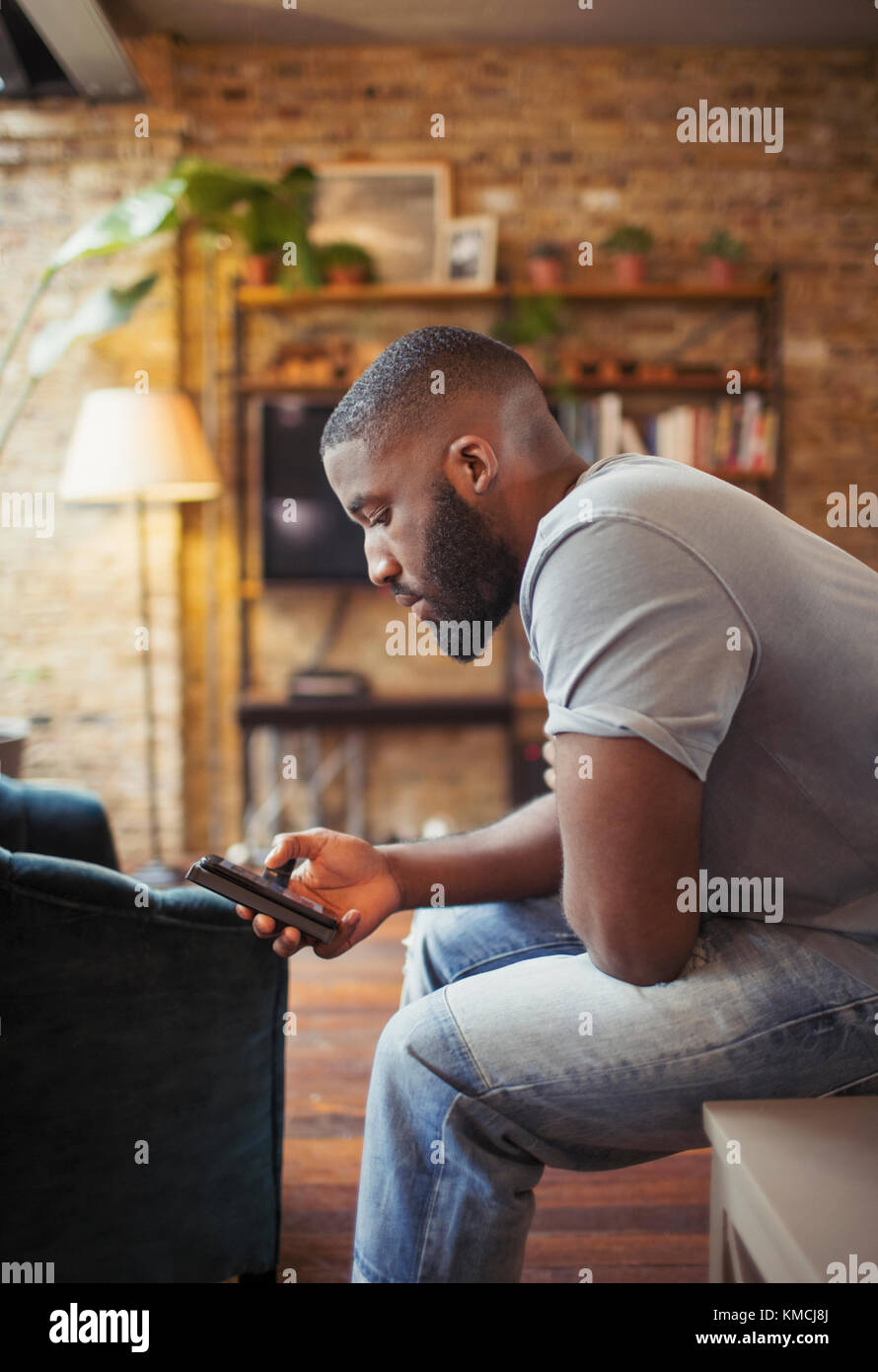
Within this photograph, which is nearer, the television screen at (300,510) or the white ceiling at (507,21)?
the white ceiling at (507,21)

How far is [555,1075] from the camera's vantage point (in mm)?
847

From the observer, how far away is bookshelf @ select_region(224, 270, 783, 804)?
378cm

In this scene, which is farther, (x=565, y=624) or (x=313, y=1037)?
(x=313, y=1037)

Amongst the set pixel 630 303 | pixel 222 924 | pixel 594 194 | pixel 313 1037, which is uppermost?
pixel 594 194

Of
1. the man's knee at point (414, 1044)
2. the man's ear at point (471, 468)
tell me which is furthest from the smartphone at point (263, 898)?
the man's ear at point (471, 468)

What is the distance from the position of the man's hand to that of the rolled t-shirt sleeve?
414 mm

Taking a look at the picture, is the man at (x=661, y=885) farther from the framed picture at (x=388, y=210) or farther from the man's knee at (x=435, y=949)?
the framed picture at (x=388, y=210)

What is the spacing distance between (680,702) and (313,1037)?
1793 millimetres

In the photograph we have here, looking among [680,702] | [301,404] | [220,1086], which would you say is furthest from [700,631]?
[301,404]

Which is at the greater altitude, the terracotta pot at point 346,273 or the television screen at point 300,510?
the terracotta pot at point 346,273

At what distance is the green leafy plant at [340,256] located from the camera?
3.76m

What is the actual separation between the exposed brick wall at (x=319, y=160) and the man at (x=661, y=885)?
323 centimetres

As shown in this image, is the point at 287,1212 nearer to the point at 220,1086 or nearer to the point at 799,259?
the point at 220,1086

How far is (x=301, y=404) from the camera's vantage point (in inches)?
151
